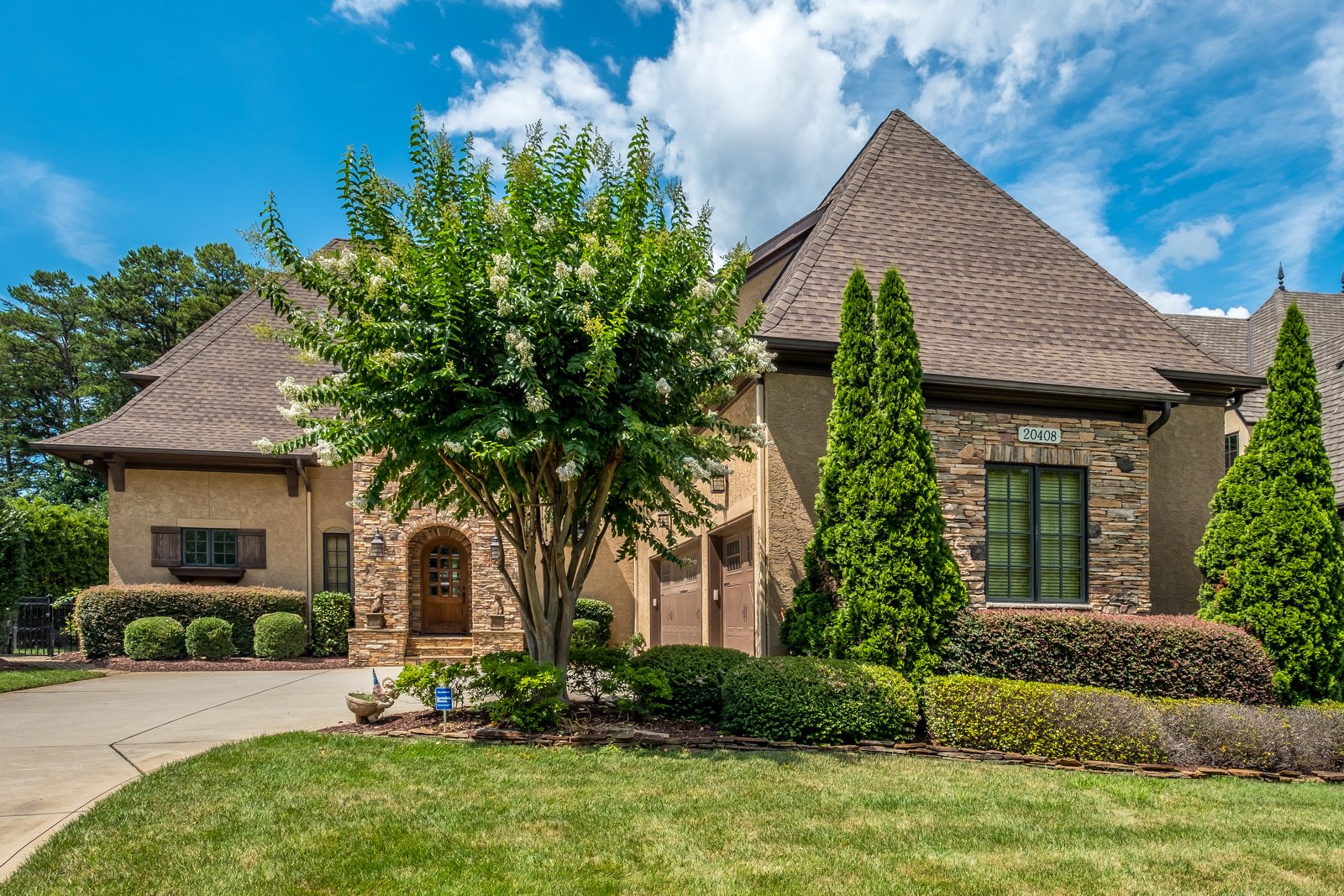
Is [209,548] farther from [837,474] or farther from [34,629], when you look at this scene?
[837,474]

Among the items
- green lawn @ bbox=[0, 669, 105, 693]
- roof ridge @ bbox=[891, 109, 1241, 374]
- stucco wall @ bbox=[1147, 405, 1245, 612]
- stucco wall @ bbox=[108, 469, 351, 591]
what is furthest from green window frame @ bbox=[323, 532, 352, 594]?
stucco wall @ bbox=[1147, 405, 1245, 612]

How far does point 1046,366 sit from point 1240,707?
4.50 meters

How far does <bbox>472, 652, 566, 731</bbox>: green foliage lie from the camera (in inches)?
309

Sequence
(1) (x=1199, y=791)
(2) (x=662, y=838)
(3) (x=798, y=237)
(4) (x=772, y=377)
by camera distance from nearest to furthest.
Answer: (2) (x=662, y=838)
(1) (x=1199, y=791)
(4) (x=772, y=377)
(3) (x=798, y=237)

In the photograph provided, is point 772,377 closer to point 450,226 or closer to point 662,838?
point 450,226

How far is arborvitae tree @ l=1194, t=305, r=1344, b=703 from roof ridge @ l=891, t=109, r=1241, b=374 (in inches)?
61.4

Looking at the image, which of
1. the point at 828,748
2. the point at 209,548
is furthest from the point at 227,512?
the point at 828,748

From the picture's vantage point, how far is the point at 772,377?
35.0ft

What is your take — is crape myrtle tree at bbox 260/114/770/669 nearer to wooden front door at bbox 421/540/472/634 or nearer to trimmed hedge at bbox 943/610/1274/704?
trimmed hedge at bbox 943/610/1274/704

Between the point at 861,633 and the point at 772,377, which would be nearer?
the point at 861,633

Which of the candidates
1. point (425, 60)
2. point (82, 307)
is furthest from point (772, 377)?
point (82, 307)

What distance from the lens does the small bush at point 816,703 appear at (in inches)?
317

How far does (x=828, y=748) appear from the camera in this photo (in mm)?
7883

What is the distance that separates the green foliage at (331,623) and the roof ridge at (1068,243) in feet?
45.4
